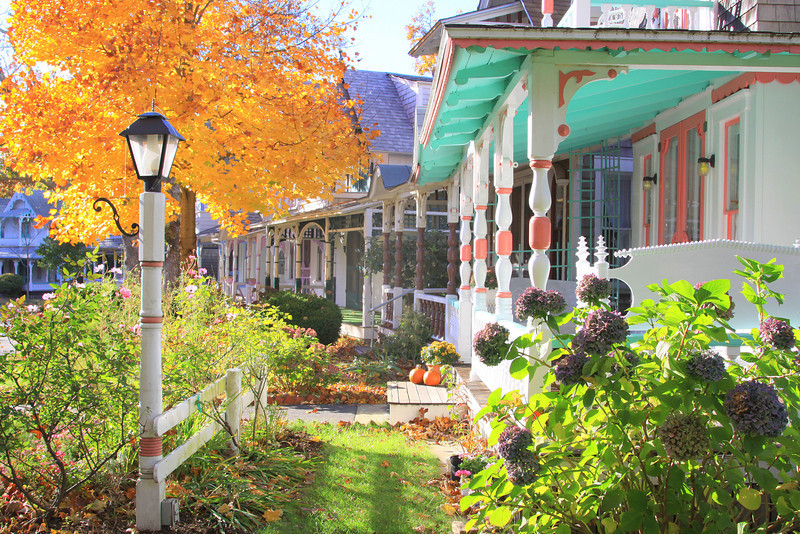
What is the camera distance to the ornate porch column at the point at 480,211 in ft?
24.0

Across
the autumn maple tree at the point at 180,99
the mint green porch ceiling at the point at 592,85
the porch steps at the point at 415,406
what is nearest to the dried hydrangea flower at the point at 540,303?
the mint green porch ceiling at the point at 592,85

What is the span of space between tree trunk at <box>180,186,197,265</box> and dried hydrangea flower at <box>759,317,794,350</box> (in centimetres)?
1092

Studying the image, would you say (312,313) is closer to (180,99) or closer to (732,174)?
(180,99)

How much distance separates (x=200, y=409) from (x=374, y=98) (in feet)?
62.9

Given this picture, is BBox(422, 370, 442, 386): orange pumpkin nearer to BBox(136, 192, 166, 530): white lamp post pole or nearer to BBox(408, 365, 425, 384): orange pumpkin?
BBox(408, 365, 425, 384): orange pumpkin

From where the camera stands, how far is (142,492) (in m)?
4.18

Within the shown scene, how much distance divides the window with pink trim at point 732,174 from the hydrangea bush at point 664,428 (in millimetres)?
4110

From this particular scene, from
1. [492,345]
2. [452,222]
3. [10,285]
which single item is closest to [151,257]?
[492,345]

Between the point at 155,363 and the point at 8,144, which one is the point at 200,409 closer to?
the point at 155,363

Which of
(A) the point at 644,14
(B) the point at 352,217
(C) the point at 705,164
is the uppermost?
(A) the point at 644,14

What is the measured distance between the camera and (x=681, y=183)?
25.1 ft

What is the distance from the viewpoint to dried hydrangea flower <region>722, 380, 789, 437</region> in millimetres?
2234

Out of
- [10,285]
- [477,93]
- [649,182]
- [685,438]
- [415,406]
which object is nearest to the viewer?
[685,438]

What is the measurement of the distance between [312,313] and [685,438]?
11.6 m
